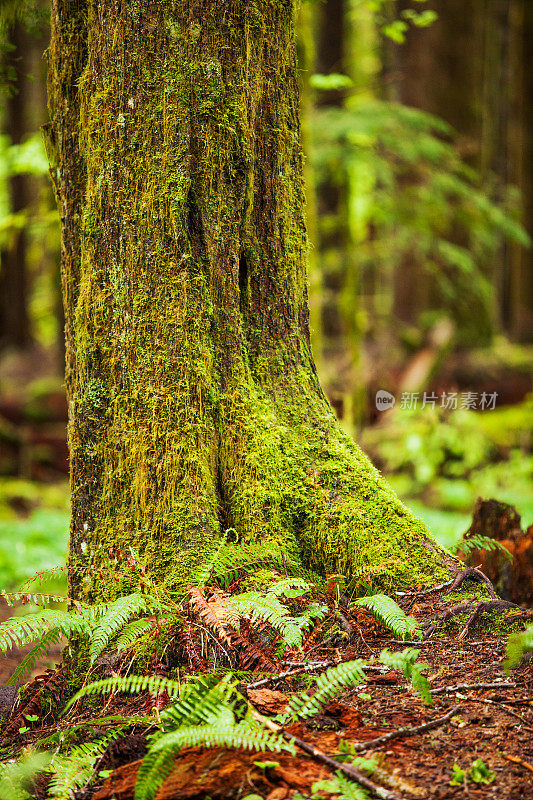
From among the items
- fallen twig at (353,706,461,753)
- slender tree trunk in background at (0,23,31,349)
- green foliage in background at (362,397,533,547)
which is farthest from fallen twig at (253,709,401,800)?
slender tree trunk in background at (0,23,31,349)

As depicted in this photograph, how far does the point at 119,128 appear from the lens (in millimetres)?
3564

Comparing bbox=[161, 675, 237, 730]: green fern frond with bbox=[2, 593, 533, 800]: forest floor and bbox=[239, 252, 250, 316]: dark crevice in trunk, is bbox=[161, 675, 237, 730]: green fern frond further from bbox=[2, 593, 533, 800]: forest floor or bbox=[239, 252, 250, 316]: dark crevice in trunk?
bbox=[239, 252, 250, 316]: dark crevice in trunk

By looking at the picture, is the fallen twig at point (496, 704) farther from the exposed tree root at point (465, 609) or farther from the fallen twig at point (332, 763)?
the fallen twig at point (332, 763)

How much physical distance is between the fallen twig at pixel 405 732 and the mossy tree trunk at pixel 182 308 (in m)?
0.99

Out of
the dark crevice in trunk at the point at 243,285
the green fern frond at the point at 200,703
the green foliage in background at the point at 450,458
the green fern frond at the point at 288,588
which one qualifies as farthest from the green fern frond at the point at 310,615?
the green foliage in background at the point at 450,458

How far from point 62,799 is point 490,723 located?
1.65m

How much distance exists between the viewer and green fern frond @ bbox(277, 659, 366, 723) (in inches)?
103

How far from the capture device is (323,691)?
266cm

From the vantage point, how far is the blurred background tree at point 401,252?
9.04 meters

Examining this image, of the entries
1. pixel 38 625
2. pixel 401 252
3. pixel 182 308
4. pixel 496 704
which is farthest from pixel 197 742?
pixel 401 252

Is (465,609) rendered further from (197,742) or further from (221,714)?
(197,742)

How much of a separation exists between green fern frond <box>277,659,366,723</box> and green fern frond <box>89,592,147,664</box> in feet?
2.75

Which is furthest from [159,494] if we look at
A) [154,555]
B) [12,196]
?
[12,196]

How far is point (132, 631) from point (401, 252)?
41.2ft
